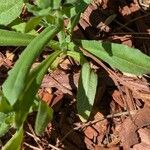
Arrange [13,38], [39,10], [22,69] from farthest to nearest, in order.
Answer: [13,38] → [39,10] → [22,69]

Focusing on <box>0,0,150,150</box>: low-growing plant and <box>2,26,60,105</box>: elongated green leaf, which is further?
<box>0,0,150,150</box>: low-growing plant

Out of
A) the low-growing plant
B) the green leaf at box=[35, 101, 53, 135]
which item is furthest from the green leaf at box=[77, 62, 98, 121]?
the green leaf at box=[35, 101, 53, 135]

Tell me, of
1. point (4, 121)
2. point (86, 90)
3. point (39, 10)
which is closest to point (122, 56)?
point (86, 90)

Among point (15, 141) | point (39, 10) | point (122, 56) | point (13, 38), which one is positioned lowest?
point (15, 141)

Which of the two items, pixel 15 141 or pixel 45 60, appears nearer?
pixel 15 141

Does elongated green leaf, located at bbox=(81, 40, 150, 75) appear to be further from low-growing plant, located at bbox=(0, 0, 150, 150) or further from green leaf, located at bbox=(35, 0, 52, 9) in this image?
green leaf, located at bbox=(35, 0, 52, 9)

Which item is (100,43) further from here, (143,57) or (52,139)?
(52,139)

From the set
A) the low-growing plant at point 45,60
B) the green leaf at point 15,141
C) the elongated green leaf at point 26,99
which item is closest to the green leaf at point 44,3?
the low-growing plant at point 45,60

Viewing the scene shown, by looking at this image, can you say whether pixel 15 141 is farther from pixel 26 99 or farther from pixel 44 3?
pixel 44 3
